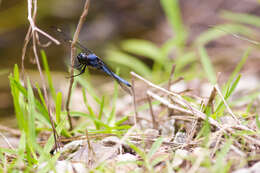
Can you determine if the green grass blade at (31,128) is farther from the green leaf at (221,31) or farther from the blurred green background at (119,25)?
the blurred green background at (119,25)

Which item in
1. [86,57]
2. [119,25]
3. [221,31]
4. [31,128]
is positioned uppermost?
[119,25]

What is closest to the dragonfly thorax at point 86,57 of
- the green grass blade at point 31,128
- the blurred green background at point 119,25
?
the green grass blade at point 31,128

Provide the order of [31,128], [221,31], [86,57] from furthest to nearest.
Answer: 1. [221,31]
2. [86,57]
3. [31,128]

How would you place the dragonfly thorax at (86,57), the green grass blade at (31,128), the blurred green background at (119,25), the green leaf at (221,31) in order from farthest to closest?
1. the blurred green background at (119,25)
2. the green leaf at (221,31)
3. the dragonfly thorax at (86,57)
4. the green grass blade at (31,128)

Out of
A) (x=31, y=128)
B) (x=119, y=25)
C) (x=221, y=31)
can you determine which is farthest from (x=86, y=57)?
→ (x=119, y=25)

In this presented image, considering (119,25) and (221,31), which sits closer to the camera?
(221,31)

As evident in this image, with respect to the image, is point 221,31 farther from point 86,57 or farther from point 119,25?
point 119,25

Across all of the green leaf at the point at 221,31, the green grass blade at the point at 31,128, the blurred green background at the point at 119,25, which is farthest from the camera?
the blurred green background at the point at 119,25

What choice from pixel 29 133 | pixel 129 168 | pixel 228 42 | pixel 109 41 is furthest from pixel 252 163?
pixel 109 41

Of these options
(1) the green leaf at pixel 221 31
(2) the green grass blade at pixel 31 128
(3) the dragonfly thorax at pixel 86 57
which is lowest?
(2) the green grass blade at pixel 31 128

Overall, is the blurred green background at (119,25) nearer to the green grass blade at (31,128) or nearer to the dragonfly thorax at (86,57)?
the dragonfly thorax at (86,57)

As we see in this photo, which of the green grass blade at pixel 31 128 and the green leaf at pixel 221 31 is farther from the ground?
the green leaf at pixel 221 31

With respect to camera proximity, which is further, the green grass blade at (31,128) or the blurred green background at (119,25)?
the blurred green background at (119,25)
